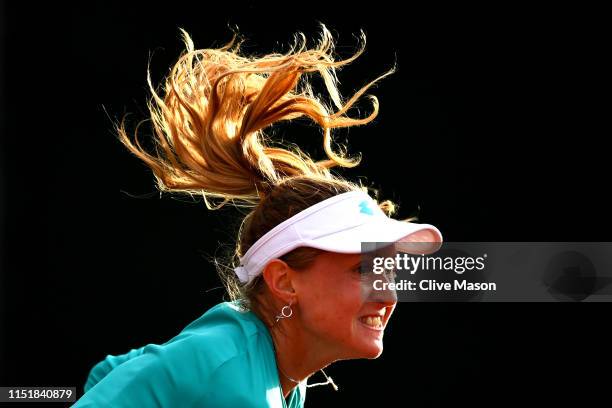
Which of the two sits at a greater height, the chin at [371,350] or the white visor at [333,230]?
the white visor at [333,230]

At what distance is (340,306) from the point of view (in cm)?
242

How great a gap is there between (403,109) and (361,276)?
1.74m

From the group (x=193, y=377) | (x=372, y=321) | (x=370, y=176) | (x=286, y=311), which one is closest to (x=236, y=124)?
(x=286, y=311)

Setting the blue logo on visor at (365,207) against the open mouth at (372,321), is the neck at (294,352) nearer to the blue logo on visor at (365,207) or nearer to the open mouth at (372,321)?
the open mouth at (372,321)

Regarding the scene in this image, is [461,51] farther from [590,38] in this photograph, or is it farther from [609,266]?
[609,266]

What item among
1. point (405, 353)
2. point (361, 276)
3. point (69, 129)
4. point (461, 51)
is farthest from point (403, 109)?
point (361, 276)

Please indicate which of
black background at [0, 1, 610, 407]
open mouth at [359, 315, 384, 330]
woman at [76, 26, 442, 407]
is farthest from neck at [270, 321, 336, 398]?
black background at [0, 1, 610, 407]

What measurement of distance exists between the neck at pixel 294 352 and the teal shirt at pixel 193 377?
14 cm

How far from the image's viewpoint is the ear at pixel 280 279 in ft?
8.14

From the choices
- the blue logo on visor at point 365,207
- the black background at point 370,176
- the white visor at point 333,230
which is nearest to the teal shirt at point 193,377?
the white visor at point 333,230

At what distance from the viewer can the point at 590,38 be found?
4.00 metres

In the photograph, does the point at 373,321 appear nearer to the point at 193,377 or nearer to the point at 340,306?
the point at 340,306

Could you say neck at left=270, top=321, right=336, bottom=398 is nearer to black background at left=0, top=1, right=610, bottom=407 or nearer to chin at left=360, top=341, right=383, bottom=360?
chin at left=360, top=341, right=383, bottom=360

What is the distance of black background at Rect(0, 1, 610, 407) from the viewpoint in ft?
12.6
